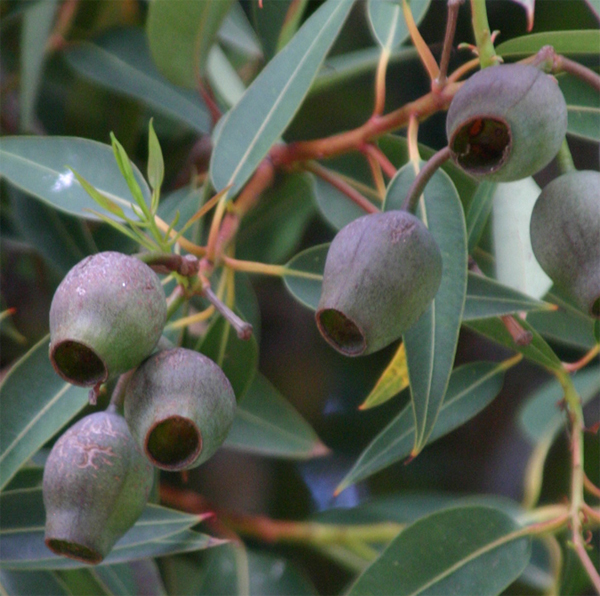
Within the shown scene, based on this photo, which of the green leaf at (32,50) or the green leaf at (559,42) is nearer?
the green leaf at (559,42)

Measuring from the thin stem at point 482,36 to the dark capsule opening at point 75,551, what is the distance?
1.86 feet

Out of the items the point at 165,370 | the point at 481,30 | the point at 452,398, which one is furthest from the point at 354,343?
the point at 452,398

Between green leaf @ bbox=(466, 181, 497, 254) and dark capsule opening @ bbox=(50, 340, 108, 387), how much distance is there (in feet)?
1.64

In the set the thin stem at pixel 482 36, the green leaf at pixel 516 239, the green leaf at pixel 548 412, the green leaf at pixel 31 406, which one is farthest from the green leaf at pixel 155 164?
the green leaf at pixel 548 412

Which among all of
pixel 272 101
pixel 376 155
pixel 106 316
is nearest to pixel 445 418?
pixel 376 155

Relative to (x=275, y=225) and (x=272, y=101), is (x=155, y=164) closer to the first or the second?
(x=272, y=101)

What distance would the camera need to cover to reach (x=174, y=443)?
73 centimetres

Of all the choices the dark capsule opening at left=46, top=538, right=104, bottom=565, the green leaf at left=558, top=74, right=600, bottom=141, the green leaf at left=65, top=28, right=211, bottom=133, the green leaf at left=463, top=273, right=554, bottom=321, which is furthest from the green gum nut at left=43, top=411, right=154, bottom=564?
the green leaf at left=65, top=28, right=211, bottom=133

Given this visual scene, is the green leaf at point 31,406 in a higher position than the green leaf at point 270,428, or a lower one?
higher

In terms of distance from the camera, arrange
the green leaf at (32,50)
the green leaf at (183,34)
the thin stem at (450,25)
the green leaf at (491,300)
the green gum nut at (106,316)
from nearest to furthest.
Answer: the green gum nut at (106,316)
the thin stem at (450,25)
the green leaf at (491,300)
the green leaf at (183,34)
the green leaf at (32,50)

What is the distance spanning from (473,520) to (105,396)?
0.47m

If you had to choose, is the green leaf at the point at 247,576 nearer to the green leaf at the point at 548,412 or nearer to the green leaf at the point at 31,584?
the green leaf at the point at 31,584

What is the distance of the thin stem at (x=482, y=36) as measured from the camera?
77cm

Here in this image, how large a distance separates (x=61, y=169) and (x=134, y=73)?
0.52 meters
